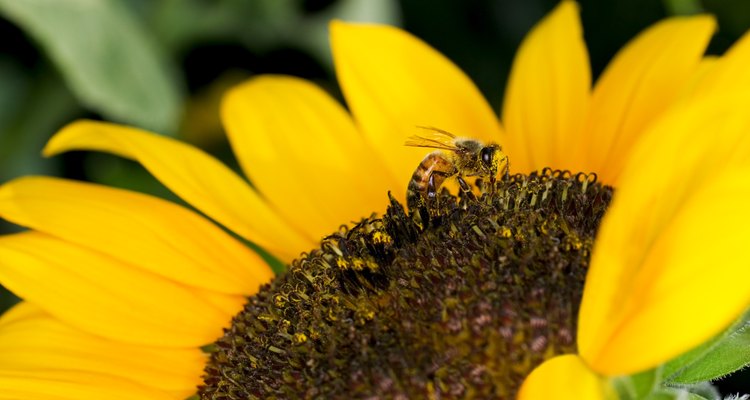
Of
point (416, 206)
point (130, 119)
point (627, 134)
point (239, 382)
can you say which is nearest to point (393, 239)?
point (416, 206)

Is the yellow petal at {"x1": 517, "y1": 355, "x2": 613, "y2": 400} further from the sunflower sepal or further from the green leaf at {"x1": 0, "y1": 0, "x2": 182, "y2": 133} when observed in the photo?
the green leaf at {"x1": 0, "y1": 0, "x2": 182, "y2": 133}

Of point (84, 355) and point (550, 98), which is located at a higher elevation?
point (550, 98)

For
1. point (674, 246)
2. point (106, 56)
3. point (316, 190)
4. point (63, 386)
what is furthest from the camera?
point (106, 56)

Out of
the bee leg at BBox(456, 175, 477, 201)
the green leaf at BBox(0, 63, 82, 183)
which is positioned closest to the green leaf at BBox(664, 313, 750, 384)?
the bee leg at BBox(456, 175, 477, 201)

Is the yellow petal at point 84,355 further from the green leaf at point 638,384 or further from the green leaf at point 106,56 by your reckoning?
the green leaf at point 106,56

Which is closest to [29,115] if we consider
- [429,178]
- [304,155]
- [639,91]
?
[304,155]

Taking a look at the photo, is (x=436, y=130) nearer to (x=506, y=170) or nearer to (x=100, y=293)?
(x=506, y=170)
